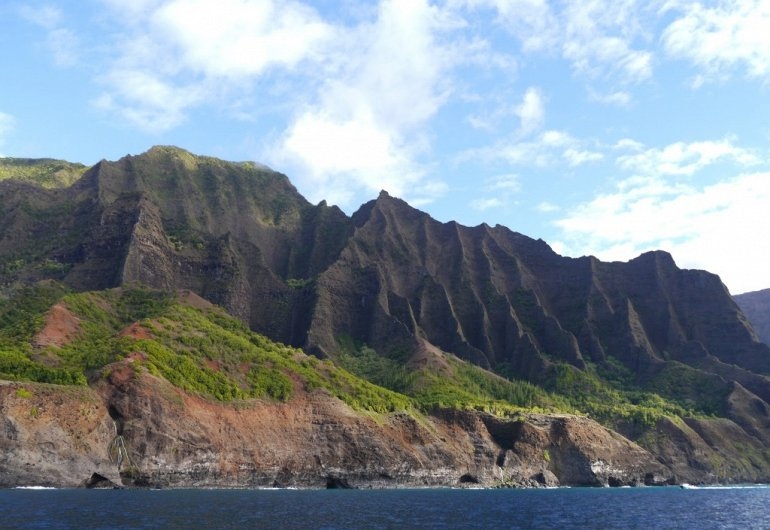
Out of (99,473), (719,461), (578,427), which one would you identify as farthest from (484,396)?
(99,473)

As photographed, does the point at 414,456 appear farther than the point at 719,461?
No

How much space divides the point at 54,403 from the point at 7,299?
250 ft

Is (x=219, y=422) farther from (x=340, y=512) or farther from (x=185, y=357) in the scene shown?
(x=340, y=512)

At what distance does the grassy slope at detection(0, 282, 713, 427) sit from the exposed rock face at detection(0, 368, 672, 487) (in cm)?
492

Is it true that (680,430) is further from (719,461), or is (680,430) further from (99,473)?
(99,473)

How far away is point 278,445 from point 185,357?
24710mm

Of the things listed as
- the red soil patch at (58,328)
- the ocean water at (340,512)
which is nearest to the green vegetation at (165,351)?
the red soil patch at (58,328)

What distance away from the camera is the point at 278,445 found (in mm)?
137000

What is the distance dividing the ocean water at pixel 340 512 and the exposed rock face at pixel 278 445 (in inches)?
338

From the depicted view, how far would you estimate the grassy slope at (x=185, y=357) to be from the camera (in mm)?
131750

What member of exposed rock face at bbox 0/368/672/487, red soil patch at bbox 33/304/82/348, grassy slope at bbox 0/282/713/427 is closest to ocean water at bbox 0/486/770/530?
exposed rock face at bbox 0/368/672/487

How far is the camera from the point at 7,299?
17800 cm

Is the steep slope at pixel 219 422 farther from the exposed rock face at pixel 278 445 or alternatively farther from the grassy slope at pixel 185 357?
the grassy slope at pixel 185 357

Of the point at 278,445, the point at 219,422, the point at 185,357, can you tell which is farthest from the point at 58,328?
the point at 278,445
